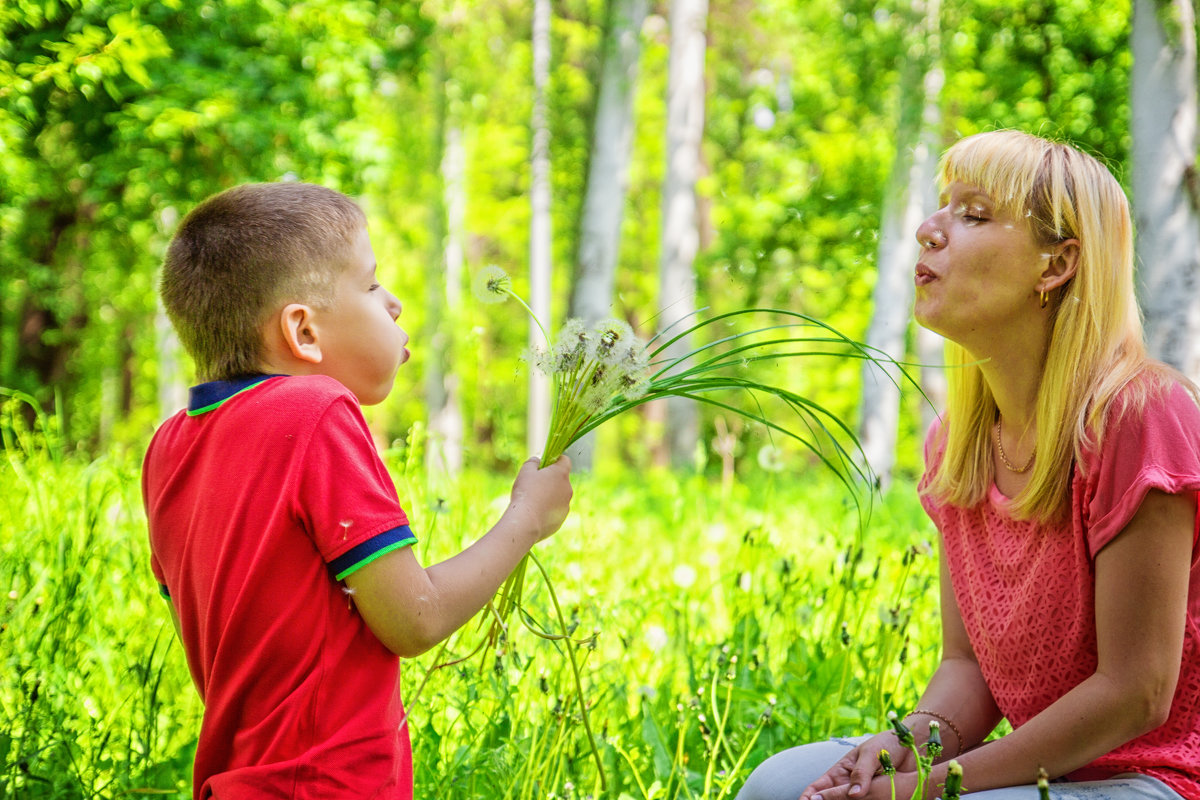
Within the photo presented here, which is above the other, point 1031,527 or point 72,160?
point 72,160

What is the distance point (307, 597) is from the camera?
1.36 meters

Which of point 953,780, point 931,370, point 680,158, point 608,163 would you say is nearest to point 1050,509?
point 953,780

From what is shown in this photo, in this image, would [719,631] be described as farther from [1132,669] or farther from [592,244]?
[592,244]

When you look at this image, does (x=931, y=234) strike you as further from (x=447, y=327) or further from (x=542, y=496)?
(x=447, y=327)

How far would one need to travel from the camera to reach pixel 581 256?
8.80 metres

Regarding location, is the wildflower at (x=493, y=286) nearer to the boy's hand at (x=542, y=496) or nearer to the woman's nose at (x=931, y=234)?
the boy's hand at (x=542, y=496)

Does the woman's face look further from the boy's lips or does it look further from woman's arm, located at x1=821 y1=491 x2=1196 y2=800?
woman's arm, located at x1=821 y1=491 x2=1196 y2=800

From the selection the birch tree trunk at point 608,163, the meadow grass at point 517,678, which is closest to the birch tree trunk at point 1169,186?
the meadow grass at point 517,678

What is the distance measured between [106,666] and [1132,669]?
2.24m

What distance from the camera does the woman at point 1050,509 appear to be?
1504mm

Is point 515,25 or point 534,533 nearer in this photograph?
point 534,533

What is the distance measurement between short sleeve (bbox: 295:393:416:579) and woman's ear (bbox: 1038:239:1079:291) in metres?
1.20

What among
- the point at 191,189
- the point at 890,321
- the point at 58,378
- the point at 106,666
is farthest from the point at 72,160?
the point at 890,321

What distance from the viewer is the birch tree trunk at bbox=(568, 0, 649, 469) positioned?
28.6 feet
